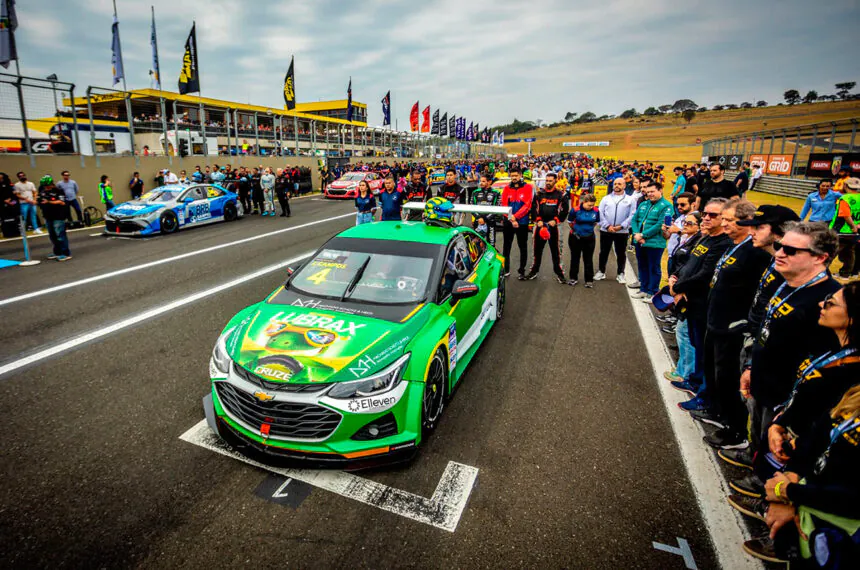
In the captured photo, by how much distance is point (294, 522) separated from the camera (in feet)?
8.73

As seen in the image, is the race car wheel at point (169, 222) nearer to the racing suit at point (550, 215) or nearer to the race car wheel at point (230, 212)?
the race car wheel at point (230, 212)

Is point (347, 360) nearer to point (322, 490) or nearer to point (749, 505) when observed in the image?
point (322, 490)

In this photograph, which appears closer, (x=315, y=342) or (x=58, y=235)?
(x=315, y=342)

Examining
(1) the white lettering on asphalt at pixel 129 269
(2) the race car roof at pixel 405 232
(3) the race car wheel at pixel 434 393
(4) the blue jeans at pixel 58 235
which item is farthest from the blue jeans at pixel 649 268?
(4) the blue jeans at pixel 58 235

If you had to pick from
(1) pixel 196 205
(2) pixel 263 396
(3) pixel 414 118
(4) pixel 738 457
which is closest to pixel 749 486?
(4) pixel 738 457

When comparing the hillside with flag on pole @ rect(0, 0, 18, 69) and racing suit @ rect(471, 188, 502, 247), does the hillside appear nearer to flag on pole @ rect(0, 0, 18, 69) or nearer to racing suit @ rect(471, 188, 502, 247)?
racing suit @ rect(471, 188, 502, 247)

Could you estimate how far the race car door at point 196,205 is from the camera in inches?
525

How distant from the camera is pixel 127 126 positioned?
17.1 m

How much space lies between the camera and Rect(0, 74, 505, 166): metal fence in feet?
43.2

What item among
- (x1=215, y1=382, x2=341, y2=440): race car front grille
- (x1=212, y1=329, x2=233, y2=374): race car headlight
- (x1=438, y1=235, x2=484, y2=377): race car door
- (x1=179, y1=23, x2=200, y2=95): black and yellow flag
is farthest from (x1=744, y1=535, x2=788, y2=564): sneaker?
(x1=179, y1=23, x2=200, y2=95): black and yellow flag

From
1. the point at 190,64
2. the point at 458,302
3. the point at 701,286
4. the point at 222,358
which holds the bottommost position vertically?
the point at 222,358

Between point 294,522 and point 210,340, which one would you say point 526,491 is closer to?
point 294,522

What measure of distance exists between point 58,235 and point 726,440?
11.7 metres

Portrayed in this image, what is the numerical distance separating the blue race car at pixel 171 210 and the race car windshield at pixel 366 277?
10.1 meters
